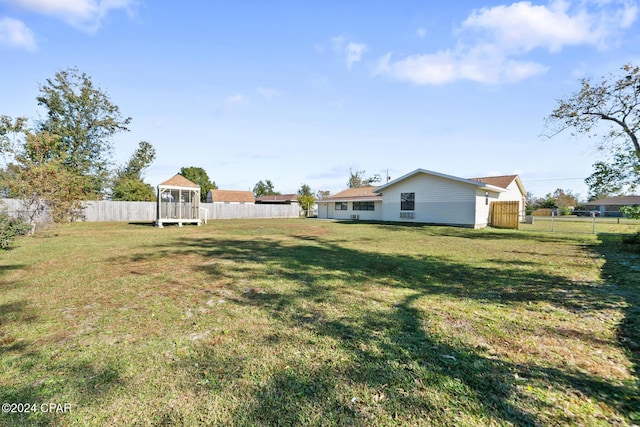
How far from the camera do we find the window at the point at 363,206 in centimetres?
2714

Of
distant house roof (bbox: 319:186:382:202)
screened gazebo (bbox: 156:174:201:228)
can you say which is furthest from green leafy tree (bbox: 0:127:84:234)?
distant house roof (bbox: 319:186:382:202)

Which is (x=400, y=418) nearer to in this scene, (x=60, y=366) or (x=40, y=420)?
(x=40, y=420)

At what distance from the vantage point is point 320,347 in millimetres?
2713

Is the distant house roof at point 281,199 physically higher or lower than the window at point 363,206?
higher

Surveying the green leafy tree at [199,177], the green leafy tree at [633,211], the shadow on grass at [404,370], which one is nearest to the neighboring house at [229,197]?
the green leafy tree at [199,177]

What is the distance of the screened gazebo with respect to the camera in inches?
704

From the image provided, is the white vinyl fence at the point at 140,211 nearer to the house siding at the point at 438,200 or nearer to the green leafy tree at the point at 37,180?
the green leafy tree at the point at 37,180

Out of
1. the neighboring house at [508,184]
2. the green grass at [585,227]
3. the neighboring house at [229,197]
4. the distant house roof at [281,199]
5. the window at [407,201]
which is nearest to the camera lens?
the green grass at [585,227]

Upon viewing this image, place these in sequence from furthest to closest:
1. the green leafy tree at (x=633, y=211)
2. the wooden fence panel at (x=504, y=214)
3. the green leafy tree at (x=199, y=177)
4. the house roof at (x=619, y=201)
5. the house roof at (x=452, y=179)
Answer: the green leafy tree at (x=199, y=177), the house roof at (x=619, y=201), the house roof at (x=452, y=179), the wooden fence panel at (x=504, y=214), the green leafy tree at (x=633, y=211)

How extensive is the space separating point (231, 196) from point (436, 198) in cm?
3816

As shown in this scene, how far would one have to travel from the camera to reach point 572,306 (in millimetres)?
3895

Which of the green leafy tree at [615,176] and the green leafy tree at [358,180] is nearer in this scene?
the green leafy tree at [615,176]

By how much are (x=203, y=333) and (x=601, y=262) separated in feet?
30.4

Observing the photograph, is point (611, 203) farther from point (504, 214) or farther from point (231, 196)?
point (231, 196)
